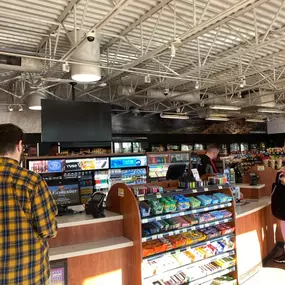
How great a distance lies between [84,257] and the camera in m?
3.06

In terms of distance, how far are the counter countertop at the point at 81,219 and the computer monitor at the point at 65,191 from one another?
0.21 m

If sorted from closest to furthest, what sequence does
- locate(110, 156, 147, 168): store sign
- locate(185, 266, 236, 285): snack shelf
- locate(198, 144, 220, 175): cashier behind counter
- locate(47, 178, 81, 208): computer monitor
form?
locate(47, 178, 81, 208): computer monitor
locate(185, 266, 236, 285): snack shelf
locate(198, 144, 220, 175): cashier behind counter
locate(110, 156, 147, 168): store sign

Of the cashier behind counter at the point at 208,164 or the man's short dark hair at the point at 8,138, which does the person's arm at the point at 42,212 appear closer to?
the man's short dark hair at the point at 8,138

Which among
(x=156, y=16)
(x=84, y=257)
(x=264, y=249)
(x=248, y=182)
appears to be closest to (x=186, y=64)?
(x=156, y=16)

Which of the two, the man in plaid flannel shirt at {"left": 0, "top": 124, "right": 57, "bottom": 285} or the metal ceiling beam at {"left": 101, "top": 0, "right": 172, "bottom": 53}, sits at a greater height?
the metal ceiling beam at {"left": 101, "top": 0, "right": 172, "bottom": 53}

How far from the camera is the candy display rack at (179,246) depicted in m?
3.24

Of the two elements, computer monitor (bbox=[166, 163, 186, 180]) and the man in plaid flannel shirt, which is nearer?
the man in plaid flannel shirt

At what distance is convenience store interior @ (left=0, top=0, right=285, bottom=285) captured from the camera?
3291 millimetres

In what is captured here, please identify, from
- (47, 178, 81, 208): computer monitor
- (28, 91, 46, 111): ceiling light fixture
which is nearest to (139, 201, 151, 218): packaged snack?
(47, 178, 81, 208): computer monitor

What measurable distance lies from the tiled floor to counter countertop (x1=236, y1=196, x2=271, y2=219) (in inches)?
37.8

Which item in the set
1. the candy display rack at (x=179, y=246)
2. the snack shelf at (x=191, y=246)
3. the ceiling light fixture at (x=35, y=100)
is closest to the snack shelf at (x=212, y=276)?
the candy display rack at (x=179, y=246)

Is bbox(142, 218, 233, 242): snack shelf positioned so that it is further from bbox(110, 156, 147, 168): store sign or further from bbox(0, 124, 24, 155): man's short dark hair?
bbox(110, 156, 147, 168): store sign

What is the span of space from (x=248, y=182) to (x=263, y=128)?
44.6 feet

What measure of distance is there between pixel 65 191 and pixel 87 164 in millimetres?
3980
